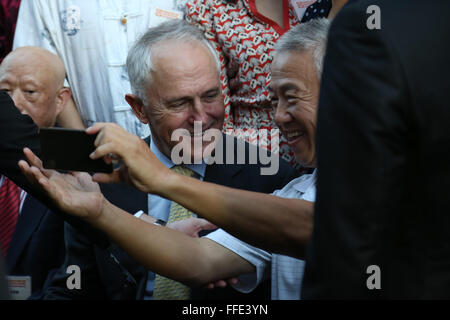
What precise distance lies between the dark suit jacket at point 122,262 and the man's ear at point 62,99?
34.3 inches

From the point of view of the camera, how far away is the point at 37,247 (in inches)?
101

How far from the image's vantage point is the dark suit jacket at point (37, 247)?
8.32 ft

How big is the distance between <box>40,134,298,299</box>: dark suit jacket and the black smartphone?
0.69 m

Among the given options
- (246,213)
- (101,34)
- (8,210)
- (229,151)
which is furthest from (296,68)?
(8,210)

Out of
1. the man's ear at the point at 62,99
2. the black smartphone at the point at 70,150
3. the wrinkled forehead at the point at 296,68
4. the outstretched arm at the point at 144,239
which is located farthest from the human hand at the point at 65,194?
the man's ear at the point at 62,99

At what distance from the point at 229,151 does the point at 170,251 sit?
825 millimetres

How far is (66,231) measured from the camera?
238 centimetres

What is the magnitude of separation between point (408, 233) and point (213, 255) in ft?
3.25

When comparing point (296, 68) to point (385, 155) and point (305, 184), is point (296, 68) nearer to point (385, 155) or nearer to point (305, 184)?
point (305, 184)

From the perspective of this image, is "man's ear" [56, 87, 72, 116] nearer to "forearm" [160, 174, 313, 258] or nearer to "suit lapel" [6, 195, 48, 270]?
"suit lapel" [6, 195, 48, 270]

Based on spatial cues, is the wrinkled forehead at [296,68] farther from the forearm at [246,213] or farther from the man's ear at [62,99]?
the man's ear at [62,99]

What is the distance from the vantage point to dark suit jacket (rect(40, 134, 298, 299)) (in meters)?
2.21

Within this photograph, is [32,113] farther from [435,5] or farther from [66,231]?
[435,5]
